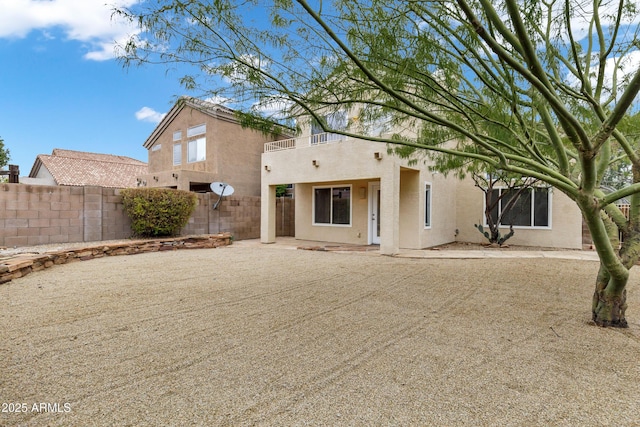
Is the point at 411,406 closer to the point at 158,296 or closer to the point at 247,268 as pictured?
the point at 158,296

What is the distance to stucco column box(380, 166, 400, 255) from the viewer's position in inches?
406

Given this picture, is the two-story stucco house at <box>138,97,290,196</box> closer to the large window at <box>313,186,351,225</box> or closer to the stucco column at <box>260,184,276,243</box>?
the stucco column at <box>260,184,276,243</box>

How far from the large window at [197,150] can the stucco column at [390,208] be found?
36.4 ft

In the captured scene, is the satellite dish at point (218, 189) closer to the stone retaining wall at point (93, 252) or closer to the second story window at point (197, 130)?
the stone retaining wall at point (93, 252)

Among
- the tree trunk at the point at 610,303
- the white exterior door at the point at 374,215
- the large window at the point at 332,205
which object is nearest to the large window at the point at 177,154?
the large window at the point at 332,205

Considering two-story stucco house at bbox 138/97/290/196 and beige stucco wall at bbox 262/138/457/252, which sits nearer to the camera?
beige stucco wall at bbox 262/138/457/252

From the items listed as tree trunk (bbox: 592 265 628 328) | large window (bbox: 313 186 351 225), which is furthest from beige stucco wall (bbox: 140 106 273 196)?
tree trunk (bbox: 592 265 628 328)

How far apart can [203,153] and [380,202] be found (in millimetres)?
10799

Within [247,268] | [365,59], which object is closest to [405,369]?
[365,59]

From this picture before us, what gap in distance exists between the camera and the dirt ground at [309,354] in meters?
2.48

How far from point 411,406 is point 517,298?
397 cm

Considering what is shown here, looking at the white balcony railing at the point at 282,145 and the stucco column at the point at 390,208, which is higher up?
the white balcony railing at the point at 282,145

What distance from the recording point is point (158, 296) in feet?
18.0

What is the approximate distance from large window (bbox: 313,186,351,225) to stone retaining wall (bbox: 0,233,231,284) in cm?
378
